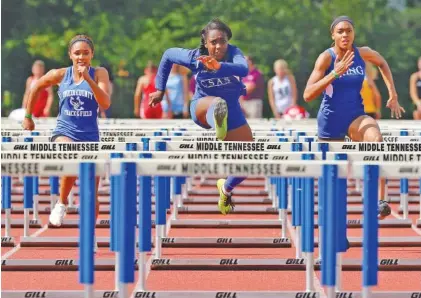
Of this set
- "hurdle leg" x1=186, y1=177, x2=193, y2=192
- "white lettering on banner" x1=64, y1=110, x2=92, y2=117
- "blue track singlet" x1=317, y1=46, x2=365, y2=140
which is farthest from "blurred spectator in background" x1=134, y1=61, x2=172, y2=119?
"white lettering on banner" x1=64, y1=110, x2=92, y2=117

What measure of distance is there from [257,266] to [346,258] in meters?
0.74

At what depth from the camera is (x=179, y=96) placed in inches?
978

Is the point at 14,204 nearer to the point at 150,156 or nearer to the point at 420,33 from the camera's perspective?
the point at 150,156

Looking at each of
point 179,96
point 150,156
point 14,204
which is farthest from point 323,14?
point 150,156

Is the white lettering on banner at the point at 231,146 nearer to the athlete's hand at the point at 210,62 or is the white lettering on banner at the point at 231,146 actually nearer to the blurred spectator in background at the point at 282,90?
the athlete's hand at the point at 210,62

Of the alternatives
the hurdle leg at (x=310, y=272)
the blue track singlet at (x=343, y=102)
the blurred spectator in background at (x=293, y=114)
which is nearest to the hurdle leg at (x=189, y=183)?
the blurred spectator in background at (x=293, y=114)

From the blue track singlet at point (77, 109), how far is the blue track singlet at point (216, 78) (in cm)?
66

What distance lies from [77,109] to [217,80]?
1171 millimetres

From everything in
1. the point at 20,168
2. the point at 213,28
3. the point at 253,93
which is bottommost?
the point at 20,168

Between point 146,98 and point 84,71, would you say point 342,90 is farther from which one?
point 146,98

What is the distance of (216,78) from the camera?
11500 mm

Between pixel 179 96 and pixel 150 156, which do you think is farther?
pixel 179 96

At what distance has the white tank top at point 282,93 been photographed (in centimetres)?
2414

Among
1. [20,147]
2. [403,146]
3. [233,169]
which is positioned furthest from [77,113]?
[233,169]
